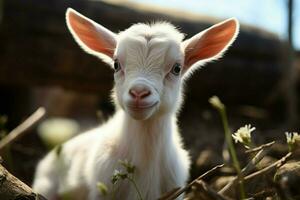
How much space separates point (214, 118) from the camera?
11547 millimetres

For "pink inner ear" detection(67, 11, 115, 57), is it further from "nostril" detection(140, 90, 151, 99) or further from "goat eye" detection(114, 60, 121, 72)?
"nostril" detection(140, 90, 151, 99)

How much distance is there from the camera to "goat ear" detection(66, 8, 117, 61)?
5.57 meters

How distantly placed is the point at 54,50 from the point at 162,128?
163 inches

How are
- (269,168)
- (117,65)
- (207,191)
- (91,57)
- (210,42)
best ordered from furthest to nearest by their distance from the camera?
(91,57), (210,42), (117,65), (269,168), (207,191)

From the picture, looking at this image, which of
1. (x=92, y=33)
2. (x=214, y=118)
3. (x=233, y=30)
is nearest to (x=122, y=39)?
(x=92, y=33)

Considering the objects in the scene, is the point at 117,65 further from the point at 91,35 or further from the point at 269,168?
the point at 269,168

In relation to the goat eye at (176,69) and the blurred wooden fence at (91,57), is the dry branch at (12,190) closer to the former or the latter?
the goat eye at (176,69)

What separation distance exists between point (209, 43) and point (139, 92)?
1457mm

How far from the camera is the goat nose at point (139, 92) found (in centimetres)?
438

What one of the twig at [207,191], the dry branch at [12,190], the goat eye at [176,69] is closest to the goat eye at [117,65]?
the goat eye at [176,69]

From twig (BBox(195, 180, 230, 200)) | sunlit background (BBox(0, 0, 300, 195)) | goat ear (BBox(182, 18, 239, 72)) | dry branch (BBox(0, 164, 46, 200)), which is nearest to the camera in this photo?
twig (BBox(195, 180, 230, 200))

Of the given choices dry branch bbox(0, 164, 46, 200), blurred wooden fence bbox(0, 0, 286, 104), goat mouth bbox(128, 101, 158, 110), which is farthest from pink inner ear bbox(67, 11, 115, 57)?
blurred wooden fence bbox(0, 0, 286, 104)

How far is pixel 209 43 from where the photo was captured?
5.59 meters

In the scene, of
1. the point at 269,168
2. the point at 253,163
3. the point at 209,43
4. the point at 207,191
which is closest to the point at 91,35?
the point at 209,43
